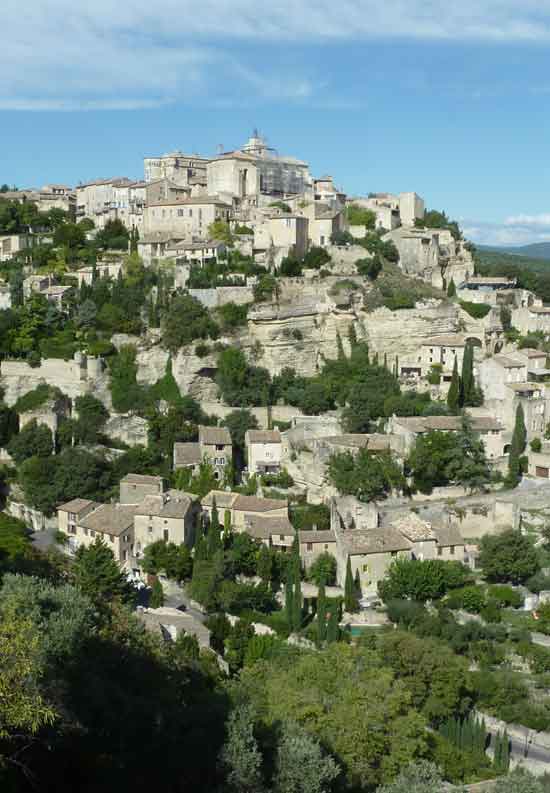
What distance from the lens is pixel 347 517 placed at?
31.5 metres

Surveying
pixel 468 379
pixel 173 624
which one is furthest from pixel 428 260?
pixel 173 624

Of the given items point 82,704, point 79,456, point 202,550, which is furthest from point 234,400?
point 82,704

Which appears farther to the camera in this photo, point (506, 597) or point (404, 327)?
point (404, 327)

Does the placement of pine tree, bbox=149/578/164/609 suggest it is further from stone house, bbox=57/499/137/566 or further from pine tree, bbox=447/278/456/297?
pine tree, bbox=447/278/456/297

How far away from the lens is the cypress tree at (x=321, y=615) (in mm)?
25484

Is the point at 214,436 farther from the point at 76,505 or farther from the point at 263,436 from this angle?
the point at 76,505

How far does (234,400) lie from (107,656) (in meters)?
21.5

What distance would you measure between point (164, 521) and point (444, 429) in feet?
35.4

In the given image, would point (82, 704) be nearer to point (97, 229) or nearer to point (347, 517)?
point (347, 517)

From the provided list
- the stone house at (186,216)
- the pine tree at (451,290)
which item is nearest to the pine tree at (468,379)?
the pine tree at (451,290)

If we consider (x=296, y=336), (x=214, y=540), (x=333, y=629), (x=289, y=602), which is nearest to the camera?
(x=333, y=629)

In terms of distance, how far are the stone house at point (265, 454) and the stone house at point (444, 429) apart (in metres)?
4.51

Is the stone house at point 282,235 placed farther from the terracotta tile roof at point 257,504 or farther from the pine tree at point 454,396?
the terracotta tile roof at point 257,504

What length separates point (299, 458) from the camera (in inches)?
1345
